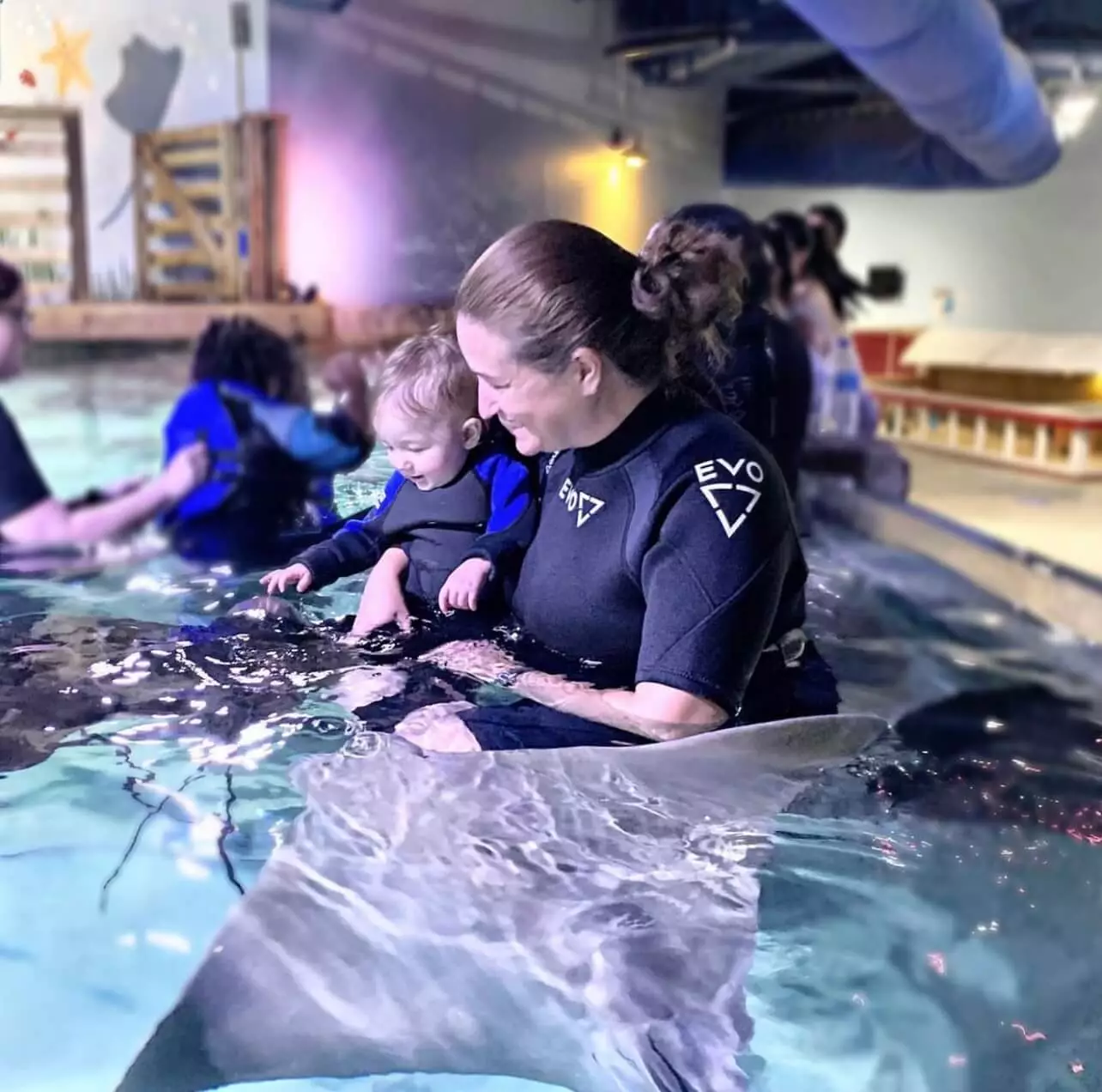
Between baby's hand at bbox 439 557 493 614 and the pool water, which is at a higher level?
baby's hand at bbox 439 557 493 614

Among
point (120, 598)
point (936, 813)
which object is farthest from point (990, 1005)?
point (120, 598)

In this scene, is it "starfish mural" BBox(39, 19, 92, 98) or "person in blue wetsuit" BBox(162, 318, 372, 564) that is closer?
"starfish mural" BBox(39, 19, 92, 98)

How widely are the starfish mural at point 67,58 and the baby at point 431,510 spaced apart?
3.13ft

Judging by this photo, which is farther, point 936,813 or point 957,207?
point 957,207

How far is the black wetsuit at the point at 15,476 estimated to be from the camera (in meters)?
2.11

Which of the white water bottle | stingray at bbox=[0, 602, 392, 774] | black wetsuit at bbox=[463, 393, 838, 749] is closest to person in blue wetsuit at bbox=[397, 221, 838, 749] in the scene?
black wetsuit at bbox=[463, 393, 838, 749]

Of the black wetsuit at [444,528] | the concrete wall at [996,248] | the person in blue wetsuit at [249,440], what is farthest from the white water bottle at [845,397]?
the black wetsuit at [444,528]

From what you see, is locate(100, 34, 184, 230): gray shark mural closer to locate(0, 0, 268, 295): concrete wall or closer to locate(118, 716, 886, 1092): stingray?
locate(0, 0, 268, 295): concrete wall

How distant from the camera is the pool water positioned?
0.88 metres

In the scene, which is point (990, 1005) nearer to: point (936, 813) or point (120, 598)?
point (936, 813)

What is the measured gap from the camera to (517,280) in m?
1.08

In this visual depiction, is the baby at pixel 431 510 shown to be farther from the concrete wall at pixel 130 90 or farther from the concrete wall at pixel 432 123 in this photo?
the concrete wall at pixel 130 90

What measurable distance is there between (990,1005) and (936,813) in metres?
0.27

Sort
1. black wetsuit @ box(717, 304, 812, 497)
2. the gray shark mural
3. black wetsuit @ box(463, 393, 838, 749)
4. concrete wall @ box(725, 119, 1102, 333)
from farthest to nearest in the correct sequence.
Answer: concrete wall @ box(725, 119, 1102, 333)
the gray shark mural
black wetsuit @ box(717, 304, 812, 497)
black wetsuit @ box(463, 393, 838, 749)
